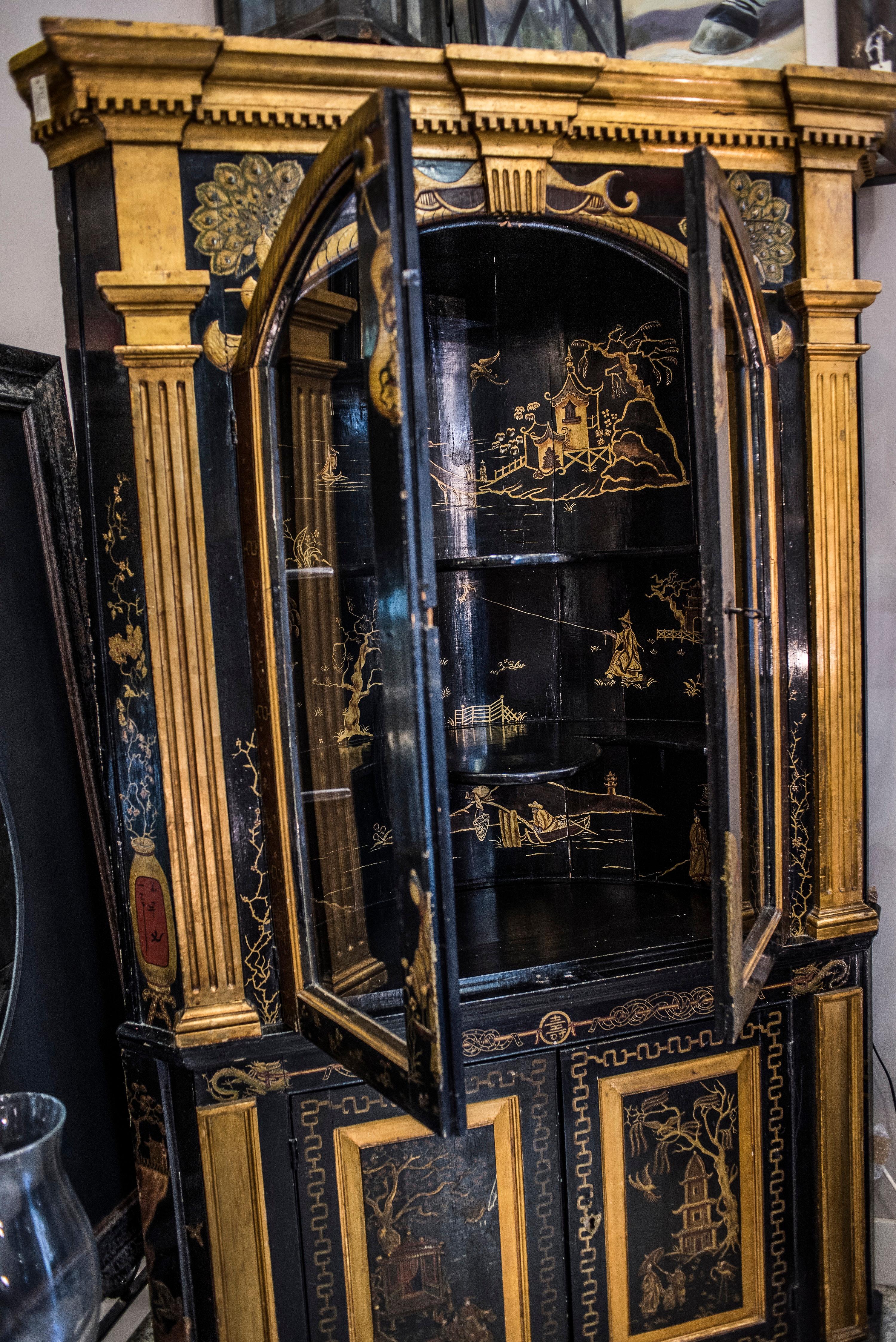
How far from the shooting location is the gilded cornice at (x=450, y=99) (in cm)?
157

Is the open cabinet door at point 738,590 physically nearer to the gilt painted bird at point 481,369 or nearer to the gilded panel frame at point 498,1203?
the gilded panel frame at point 498,1203

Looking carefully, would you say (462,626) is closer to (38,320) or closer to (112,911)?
(112,911)

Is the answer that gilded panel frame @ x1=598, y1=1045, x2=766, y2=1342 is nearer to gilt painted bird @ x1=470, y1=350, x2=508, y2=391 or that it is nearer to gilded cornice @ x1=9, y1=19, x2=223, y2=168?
gilt painted bird @ x1=470, y1=350, x2=508, y2=391

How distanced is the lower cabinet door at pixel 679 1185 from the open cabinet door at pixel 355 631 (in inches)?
24.6

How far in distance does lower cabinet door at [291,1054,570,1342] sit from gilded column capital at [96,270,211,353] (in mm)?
1400

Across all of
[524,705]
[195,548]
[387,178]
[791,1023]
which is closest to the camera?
[387,178]

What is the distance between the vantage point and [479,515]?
2535mm

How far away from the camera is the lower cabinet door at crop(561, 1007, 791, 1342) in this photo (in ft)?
6.66

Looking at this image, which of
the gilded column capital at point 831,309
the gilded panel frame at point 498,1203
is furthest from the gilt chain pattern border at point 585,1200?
the gilded column capital at point 831,309

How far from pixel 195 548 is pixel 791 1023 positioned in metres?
1.57

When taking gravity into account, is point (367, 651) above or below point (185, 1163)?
above

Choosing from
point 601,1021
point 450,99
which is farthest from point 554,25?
point 601,1021

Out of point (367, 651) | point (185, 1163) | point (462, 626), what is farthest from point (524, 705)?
point (185, 1163)

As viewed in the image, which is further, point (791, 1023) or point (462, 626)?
point (462, 626)
